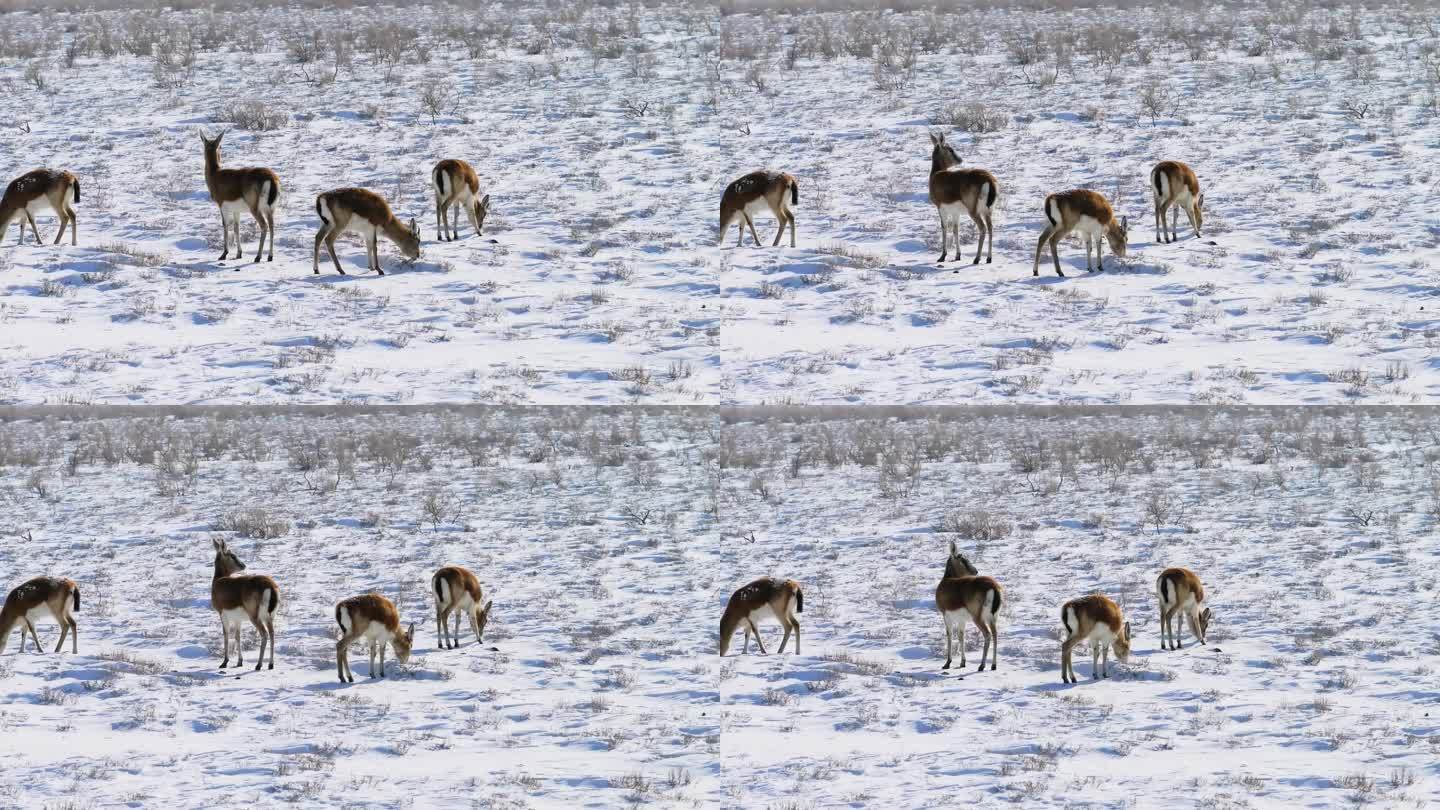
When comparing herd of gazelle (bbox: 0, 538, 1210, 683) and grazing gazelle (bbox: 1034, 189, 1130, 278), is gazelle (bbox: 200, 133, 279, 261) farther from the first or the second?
grazing gazelle (bbox: 1034, 189, 1130, 278)

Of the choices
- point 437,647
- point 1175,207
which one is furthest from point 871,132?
point 437,647

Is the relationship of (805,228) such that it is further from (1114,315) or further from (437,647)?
(437,647)

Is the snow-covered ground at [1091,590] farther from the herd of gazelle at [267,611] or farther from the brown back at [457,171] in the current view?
the brown back at [457,171]

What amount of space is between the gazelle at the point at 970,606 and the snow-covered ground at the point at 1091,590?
0.29 metres

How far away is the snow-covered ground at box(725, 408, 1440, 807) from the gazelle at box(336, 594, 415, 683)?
2701 millimetres

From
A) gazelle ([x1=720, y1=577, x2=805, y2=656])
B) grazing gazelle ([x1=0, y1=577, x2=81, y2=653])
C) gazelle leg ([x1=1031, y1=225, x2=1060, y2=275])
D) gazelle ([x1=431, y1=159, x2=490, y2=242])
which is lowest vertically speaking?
gazelle ([x1=720, y1=577, x2=805, y2=656])

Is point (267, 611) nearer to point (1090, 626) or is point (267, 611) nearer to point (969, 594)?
point (969, 594)

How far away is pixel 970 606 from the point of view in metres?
15.9

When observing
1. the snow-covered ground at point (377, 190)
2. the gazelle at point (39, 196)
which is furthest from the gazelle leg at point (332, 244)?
the gazelle at point (39, 196)

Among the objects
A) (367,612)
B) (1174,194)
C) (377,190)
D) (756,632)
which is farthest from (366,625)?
(1174,194)

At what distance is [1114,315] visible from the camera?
2344 cm

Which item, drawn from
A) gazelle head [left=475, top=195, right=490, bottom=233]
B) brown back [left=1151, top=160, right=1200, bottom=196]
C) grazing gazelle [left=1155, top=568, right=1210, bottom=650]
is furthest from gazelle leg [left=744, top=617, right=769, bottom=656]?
gazelle head [left=475, top=195, right=490, bottom=233]

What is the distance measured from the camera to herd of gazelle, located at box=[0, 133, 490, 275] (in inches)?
909

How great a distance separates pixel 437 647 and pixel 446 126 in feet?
46.5
